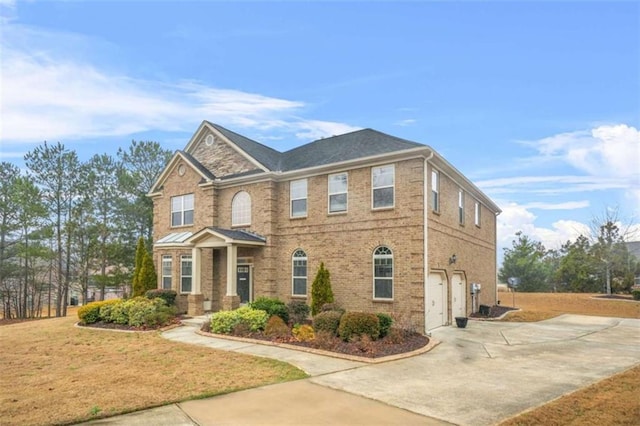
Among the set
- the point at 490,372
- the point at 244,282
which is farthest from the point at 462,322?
the point at 244,282

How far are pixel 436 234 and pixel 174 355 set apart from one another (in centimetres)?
1008

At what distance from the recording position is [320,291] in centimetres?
1584

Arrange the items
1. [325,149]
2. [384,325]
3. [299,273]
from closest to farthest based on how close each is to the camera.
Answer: [384,325]
[299,273]
[325,149]

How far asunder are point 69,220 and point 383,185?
24581 millimetres

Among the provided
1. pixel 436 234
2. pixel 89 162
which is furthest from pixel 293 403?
pixel 89 162

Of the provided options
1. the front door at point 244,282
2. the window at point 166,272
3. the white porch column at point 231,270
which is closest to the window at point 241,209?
the white porch column at point 231,270

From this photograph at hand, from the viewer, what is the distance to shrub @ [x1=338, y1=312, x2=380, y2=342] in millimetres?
11938

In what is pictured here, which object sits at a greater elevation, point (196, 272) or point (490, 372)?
point (196, 272)

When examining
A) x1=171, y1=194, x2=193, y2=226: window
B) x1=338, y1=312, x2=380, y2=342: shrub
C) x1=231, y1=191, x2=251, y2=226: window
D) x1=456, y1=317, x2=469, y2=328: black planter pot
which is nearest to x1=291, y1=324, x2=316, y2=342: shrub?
x1=338, y1=312, x2=380, y2=342: shrub

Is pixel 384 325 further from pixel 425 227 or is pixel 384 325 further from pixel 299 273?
pixel 299 273

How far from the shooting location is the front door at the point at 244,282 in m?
19.2

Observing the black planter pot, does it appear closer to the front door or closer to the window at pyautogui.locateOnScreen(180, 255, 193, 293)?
the front door

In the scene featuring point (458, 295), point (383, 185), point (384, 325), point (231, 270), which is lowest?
point (384, 325)

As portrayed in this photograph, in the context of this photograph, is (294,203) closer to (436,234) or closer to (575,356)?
(436,234)
